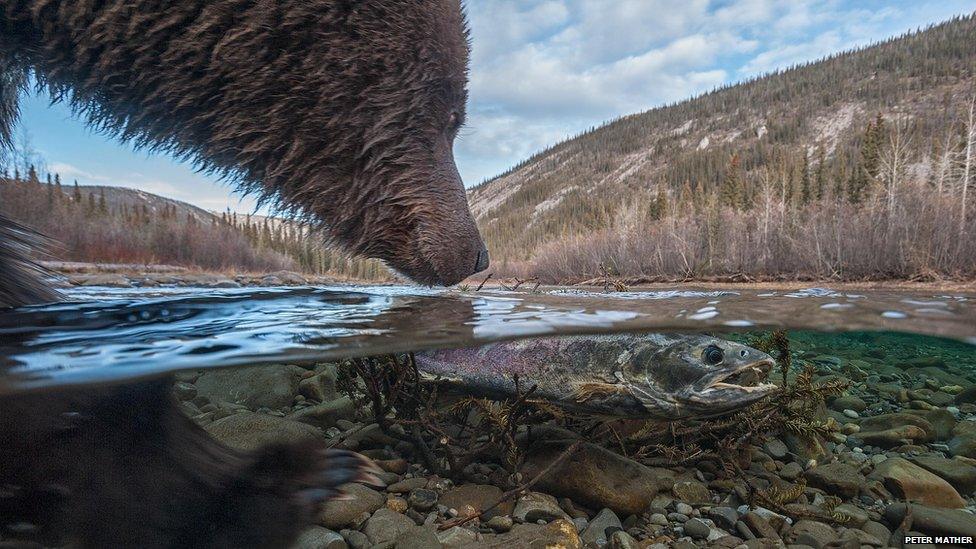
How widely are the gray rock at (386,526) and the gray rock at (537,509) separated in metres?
0.54

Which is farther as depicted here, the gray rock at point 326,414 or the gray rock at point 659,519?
the gray rock at point 326,414

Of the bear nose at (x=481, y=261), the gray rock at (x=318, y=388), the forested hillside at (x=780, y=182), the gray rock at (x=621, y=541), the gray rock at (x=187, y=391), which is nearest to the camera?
the gray rock at (x=621, y=541)

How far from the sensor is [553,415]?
2.88 metres

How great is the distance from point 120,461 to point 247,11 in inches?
86.3

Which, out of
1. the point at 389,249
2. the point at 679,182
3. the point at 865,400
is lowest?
the point at 865,400

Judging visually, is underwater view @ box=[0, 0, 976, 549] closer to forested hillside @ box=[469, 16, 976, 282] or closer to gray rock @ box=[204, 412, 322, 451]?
gray rock @ box=[204, 412, 322, 451]

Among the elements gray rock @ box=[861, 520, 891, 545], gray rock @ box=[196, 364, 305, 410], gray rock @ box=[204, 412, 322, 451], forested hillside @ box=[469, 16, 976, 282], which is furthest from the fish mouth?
forested hillside @ box=[469, 16, 976, 282]

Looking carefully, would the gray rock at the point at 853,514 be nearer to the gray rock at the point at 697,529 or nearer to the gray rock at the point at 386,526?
the gray rock at the point at 697,529

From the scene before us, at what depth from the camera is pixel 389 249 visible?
352cm

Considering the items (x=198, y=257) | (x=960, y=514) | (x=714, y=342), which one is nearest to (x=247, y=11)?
(x=714, y=342)

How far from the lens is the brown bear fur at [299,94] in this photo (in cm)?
243

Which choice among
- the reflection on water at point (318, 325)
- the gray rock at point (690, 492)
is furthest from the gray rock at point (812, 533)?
the reflection on water at point (318, 325)

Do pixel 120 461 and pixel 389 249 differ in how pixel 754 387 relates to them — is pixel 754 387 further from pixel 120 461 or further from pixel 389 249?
pixel 120 461

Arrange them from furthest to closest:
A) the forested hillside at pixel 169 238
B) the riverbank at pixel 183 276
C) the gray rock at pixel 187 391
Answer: the riverbank at pixel 183 276, the forested hillside at pixel 169 238, the gray rock at pixel 187 391
